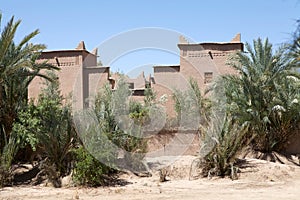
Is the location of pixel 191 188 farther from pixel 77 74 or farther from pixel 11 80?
pixel 77 74

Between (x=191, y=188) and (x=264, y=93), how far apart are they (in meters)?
6.47

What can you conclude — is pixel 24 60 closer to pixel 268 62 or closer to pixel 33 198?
pixel 33 198

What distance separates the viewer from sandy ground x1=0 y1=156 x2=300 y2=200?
1194cm

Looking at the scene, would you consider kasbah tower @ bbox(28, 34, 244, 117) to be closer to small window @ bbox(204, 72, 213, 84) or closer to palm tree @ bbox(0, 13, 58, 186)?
small window @ bbox(204, 72, 213, 84)

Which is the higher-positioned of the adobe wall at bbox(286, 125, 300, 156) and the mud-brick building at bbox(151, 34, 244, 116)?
the mud-brick building at bbox(151, 34, 244, 116)

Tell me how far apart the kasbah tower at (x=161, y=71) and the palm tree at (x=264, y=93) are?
10.3ft

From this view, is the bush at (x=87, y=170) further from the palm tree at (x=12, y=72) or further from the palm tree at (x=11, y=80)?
the palm tree at (x=12, y=72)

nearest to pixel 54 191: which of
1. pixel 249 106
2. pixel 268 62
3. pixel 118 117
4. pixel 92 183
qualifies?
pixel 92 183

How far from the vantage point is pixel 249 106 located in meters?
17.8

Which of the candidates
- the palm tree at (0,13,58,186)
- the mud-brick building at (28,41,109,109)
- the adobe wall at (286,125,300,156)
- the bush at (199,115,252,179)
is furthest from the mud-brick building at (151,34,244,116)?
the palm tree at (0,13,58,186)

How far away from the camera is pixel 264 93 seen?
1792 centimetres

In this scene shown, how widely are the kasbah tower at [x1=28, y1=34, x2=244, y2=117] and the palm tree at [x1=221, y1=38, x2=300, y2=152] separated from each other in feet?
10.3

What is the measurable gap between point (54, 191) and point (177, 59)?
36.2 feet

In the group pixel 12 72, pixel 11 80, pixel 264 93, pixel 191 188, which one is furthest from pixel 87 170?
pixel 264 93
